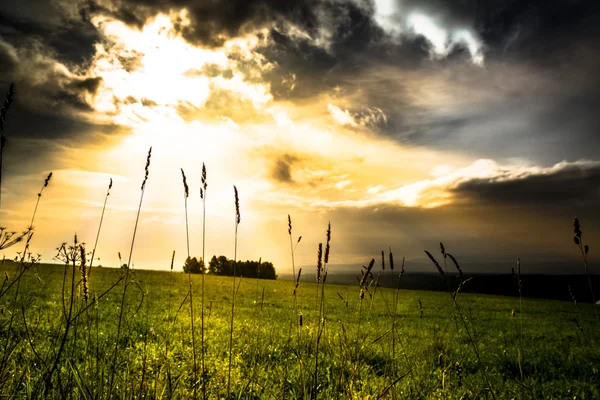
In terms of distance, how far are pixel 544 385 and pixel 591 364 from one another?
3414 mm

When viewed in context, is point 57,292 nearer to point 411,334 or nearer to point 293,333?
point 293,333

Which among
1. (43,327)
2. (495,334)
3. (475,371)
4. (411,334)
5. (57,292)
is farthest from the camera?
(57,292)

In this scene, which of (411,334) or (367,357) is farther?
(411,334)

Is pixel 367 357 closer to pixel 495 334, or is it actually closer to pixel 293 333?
pixel 293 333

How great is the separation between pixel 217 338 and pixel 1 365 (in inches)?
271

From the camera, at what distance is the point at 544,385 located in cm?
747

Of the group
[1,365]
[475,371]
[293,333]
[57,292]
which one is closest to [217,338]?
[293,333]

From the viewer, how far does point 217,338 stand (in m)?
9.33

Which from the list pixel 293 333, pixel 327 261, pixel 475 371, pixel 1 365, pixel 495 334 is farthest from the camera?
pixel 495 334

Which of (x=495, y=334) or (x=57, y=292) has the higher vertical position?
(x=57, y=292)

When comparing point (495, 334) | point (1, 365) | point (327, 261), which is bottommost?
point (495, 334)

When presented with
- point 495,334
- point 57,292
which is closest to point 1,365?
point 495,334

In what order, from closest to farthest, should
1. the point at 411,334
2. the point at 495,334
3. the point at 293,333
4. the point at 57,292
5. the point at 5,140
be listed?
the point at 5,140 < the point at 293,333 < the point at 411,334 < the point at 495,334 < the point at 57,292

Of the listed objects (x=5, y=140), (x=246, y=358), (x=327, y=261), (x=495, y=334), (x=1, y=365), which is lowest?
(x=495, y=334)
